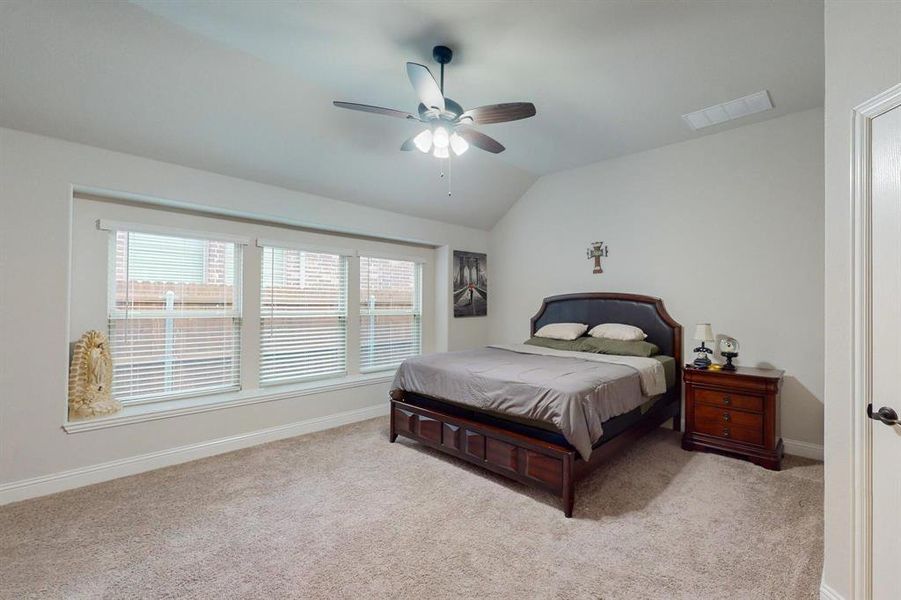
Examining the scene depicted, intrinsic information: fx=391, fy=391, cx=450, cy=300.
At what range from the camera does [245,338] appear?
3.88 metres

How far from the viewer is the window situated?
4.89 m

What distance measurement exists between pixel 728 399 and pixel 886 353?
2156 millimetres

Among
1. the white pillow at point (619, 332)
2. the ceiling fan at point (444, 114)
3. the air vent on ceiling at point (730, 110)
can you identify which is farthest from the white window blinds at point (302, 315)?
the air vent on ceiling at point (730, 110)

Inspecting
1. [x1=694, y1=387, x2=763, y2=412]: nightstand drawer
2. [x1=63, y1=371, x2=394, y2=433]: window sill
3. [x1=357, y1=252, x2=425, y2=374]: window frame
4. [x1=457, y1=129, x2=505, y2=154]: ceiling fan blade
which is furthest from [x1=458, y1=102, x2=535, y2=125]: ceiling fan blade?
[x1=63, y1=371, x2=394, y2=433]: window sill

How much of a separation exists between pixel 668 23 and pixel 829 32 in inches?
35.7

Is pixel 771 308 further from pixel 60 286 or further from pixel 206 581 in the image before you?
pixel 60 286

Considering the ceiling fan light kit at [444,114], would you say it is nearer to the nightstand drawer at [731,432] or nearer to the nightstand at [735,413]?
the nightstand at [735,413]

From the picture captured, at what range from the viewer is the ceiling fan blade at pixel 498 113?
2375 millimetres

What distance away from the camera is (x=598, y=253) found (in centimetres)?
478

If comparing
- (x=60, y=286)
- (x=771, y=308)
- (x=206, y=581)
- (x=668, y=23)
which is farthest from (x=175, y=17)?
(x=771, y=308)

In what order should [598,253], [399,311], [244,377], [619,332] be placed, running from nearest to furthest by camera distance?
[244,377], [619,332], [598,253], [399,311]

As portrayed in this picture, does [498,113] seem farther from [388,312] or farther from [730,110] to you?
[388,312]

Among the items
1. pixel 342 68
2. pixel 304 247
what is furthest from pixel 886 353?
pixel 304 247

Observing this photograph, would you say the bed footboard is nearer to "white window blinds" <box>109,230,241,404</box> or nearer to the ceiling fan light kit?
"white window blinds" <box>109,230,241,404</box>
